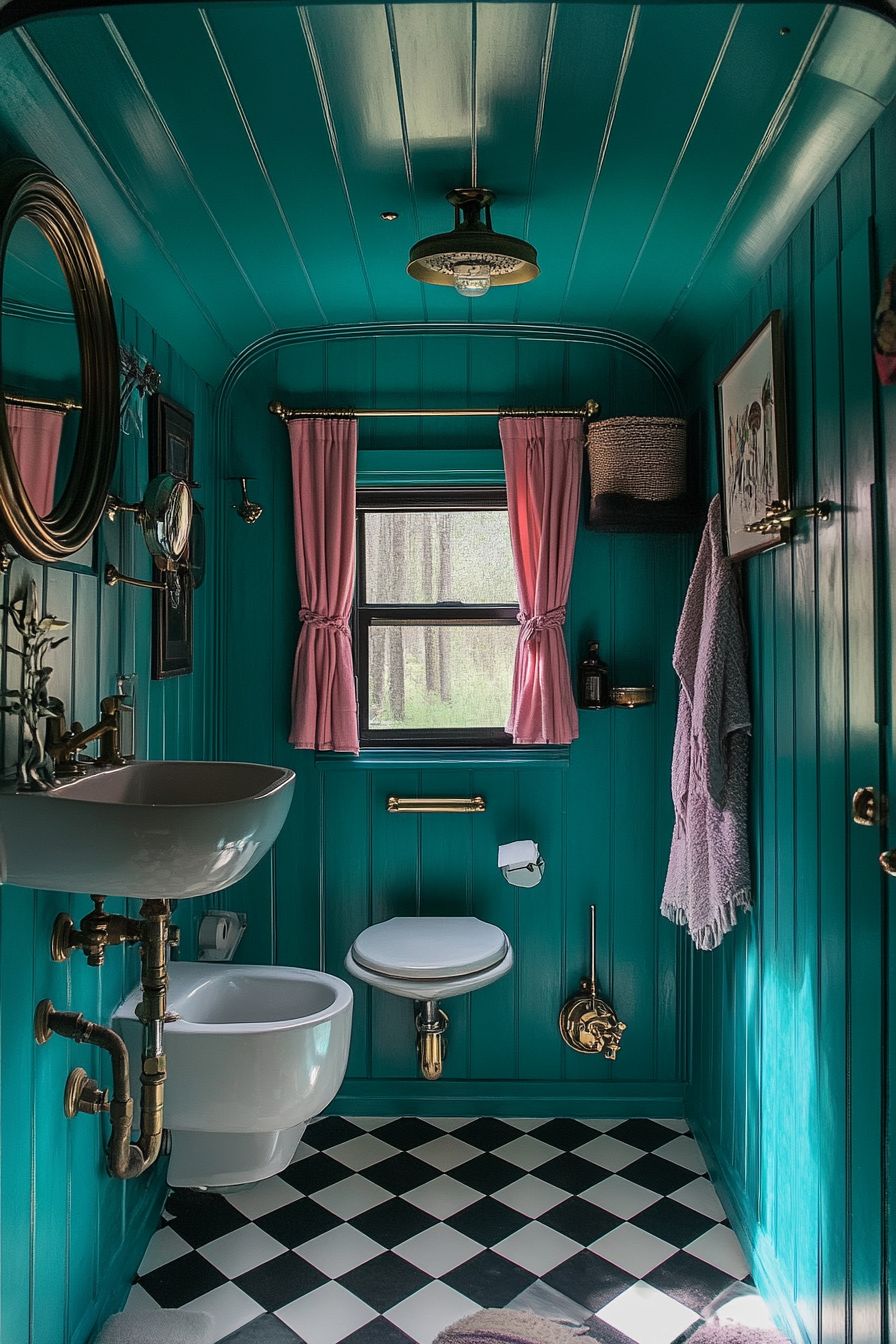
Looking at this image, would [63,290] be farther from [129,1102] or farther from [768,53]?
[129,1102]

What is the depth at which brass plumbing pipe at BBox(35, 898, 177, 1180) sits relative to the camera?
1.69 meters

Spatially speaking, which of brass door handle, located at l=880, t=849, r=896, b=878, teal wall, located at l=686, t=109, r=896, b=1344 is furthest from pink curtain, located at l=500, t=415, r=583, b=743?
brass door handle, located at l=880, t=849, r=896, b=878

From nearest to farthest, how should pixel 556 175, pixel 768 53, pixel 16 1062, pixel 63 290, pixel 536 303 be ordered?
pixel 768 53 → pixel 16 1062 → pixel 63 290 → pixel 556 175 → pixel 536 303

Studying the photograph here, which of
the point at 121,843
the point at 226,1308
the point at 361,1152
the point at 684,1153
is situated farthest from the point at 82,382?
the point at 684,1153

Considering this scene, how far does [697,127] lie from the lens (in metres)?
1.68

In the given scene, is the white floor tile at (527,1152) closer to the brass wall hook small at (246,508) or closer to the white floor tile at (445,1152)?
the white floor tile at (445,1152)

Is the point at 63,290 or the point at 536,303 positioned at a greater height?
the point at 536,303

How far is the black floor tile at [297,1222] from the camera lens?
2.30m

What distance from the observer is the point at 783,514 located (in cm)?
187

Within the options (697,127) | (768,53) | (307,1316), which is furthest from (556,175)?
(307,1316)

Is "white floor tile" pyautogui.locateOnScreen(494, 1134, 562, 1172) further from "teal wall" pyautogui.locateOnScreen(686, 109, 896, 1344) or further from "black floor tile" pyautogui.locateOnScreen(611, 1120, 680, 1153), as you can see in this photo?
"teal wall" pyautogui.locateOnScreen(686, 109, 896, 1344)

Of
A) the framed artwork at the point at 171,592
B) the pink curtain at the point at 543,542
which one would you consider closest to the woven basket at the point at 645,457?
the pink curtain at the point at 543,542

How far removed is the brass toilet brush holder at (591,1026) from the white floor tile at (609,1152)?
23 cm

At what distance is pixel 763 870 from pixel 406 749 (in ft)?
3.84
